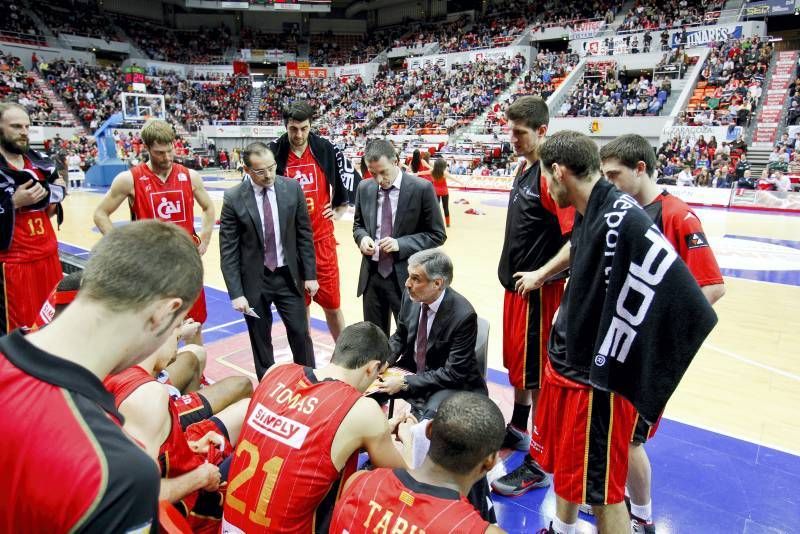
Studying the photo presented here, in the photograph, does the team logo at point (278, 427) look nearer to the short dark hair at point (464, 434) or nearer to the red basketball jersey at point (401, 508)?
the red basketball jersey at point (401, 508)

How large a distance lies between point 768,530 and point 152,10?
174ft

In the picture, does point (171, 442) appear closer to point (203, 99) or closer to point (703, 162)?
point (703, 162)

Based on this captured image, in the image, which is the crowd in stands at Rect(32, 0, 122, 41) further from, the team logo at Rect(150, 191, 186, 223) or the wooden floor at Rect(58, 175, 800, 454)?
the team logo at Rect(150, 191, 186, 223)

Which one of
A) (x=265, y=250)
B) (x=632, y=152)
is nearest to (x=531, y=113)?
A: (x=632, y=152)

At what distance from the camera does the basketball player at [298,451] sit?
1.95 m

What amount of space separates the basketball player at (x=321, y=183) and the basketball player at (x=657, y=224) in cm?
258

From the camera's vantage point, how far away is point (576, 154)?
204 centimetres

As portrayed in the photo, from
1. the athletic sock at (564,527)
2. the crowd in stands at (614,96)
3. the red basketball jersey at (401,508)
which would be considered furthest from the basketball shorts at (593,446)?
the crowd in stands at (614,96)

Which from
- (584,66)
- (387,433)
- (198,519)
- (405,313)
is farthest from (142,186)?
(584,66)

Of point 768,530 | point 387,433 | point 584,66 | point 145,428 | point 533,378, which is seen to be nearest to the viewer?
point 145,428

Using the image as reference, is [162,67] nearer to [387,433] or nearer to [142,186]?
[142,186]

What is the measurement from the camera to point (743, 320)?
6.11 m

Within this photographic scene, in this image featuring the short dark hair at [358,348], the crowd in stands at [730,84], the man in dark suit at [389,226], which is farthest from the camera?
the crowd in stands at [730,84]

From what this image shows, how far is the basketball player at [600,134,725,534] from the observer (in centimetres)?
250
